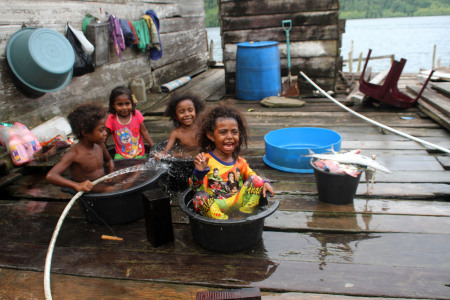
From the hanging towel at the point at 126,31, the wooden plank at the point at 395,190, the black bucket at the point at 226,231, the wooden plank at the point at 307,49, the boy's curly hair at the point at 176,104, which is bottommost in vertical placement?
the wooden plank at the point at 395,190

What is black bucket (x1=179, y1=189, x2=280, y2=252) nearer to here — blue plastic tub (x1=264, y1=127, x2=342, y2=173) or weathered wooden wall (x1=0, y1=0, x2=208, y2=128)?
blue plastic tub (x1=264, y1=127, x2=342, y2=173)

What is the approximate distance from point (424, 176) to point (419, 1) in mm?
70321

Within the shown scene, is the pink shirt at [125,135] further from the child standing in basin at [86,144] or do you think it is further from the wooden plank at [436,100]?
the wooden plank at [436,100]

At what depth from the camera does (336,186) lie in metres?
2.57

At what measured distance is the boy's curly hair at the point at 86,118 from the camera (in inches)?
102

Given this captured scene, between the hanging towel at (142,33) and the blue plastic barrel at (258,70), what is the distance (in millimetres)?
1691

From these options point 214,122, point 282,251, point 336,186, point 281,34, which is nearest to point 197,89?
point 281,34

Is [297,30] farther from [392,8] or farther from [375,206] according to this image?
[392,8]

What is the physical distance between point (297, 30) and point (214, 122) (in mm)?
4605

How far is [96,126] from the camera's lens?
8.50 feet

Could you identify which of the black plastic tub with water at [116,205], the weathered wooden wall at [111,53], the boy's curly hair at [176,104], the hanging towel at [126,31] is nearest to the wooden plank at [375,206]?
the black plastic tub with water at [116,205]

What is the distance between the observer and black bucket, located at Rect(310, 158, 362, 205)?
2.53 metres

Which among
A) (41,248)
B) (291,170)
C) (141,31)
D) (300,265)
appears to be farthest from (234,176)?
(141,31)

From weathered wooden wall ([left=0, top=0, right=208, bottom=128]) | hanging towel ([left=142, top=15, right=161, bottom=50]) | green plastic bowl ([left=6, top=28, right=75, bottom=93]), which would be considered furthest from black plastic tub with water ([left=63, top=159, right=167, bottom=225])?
hanging towel ([left=142, top=15, right=161, bottom=50])
